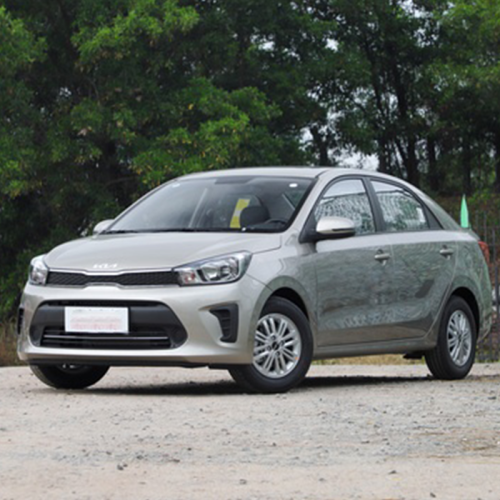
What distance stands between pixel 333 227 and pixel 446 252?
1866mm

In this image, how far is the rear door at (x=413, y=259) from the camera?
12344 millimetres

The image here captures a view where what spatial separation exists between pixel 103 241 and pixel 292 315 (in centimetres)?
149

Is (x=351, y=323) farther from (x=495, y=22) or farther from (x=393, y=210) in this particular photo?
(x=495, y=22)

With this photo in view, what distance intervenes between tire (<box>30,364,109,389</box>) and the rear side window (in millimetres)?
2586

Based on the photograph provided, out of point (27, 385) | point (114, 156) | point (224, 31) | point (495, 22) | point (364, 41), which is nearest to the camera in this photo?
point (27, 385)

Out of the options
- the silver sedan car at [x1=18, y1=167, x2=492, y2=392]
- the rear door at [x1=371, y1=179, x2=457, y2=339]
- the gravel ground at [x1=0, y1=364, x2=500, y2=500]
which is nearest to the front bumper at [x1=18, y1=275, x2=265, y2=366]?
the silver sedan car at [x1=18, y1=167, x2=492, y2=392]

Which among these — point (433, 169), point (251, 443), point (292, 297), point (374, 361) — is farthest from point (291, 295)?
point (433, 169)

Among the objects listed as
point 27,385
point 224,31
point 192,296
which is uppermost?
point 224,31

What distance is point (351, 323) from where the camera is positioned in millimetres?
11805

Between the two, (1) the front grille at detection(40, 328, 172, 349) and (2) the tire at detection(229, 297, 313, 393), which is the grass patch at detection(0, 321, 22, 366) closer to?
(1) the front grille at detection(40, 328, 172, 349)

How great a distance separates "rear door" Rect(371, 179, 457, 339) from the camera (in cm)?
1234

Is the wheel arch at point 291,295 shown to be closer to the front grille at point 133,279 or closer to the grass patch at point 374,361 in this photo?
the front grille at point 133,279

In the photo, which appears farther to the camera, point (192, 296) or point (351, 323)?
point (351, 323)

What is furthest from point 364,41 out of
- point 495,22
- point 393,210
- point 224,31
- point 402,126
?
point 393,210
